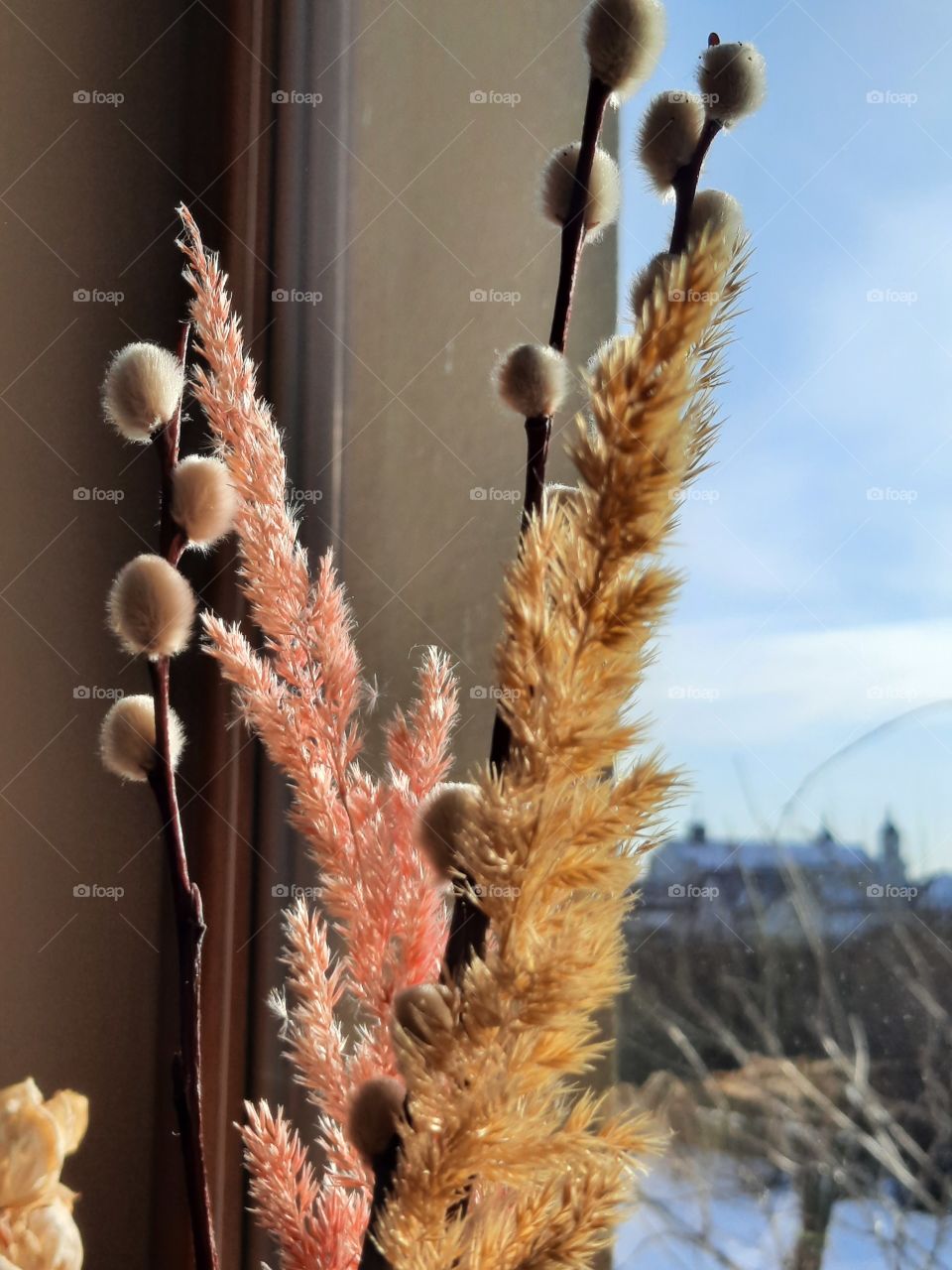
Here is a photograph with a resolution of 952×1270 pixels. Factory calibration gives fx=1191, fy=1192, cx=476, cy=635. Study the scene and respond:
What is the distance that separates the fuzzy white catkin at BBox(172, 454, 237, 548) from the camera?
1.86ft

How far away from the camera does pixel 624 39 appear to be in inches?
A: 18.4

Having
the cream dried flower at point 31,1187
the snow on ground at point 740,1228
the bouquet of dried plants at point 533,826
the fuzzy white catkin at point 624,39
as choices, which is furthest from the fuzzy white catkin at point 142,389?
the snow on ground at point 740,1228

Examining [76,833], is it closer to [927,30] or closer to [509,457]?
[509,457]

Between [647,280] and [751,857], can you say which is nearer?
[647,280]

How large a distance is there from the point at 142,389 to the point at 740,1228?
0.66 m

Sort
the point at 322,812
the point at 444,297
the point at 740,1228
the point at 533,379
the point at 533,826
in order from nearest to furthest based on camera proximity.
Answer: the point at 533,826
the point at 533,379
the point at 322,812
the point at 740,1228
the point at 444,297

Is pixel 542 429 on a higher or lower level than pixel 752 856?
higher

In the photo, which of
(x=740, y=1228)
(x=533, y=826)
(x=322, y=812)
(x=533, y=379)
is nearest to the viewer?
(x=533, y=826)

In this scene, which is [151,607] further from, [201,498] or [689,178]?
[689,178]

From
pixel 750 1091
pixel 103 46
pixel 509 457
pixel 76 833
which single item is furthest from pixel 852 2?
pixel 76 833

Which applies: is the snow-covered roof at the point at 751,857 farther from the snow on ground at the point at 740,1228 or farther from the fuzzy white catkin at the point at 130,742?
the fuzzy white catkin at the point at 130,742

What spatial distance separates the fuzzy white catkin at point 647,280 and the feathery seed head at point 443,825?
19cm

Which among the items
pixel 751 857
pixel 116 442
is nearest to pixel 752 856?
pixel 751 857

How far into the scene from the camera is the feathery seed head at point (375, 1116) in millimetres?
418
